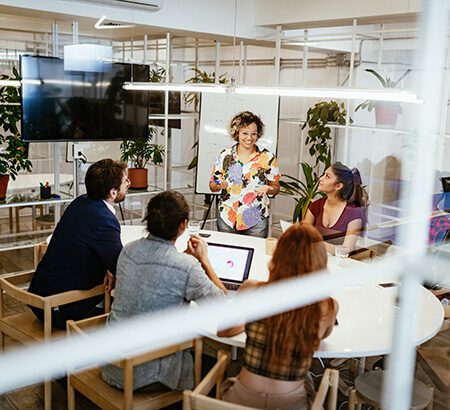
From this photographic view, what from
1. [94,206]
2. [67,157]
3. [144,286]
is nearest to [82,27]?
[67,157]

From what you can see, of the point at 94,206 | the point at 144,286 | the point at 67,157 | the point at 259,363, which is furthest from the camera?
the point at 67,157

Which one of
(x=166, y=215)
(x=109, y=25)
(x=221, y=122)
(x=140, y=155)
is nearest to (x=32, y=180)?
(x=140, y=155)

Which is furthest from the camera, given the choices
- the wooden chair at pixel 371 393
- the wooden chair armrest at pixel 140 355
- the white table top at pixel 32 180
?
the white table top at pixel 32 180

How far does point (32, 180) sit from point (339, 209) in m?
2.83

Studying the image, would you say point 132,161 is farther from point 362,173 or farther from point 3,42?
point 362,173

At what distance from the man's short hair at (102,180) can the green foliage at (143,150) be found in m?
2.68

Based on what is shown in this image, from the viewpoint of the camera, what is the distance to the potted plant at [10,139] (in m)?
4.72

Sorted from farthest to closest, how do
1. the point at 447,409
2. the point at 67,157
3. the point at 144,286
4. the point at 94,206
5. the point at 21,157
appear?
1. the point at 67,157
2. the point at 21,157
3. the point at 94,206
4. the point at 447,409
5. the point at 144,286

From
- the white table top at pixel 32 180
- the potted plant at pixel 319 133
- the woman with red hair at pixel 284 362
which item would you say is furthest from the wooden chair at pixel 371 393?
the white table top at pixel 32 180

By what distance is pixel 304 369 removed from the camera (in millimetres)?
1937

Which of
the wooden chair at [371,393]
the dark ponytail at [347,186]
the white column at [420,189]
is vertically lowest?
the wooden chair at [371,393]

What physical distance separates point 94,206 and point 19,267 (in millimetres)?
2625

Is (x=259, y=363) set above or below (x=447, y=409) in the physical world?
above

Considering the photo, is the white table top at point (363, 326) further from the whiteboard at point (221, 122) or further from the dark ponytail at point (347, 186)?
the whiteboard at point (221, 122)
